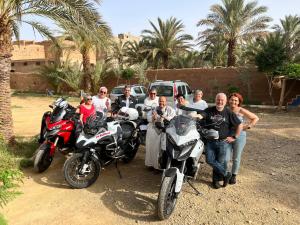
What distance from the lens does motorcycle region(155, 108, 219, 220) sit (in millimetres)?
4281

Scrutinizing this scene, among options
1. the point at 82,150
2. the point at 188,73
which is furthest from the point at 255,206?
the point at 188,73

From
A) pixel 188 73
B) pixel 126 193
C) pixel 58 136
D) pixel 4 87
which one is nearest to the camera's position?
pixel 126 193

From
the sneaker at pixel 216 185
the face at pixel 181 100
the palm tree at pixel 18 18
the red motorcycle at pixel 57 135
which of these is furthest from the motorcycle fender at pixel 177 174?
the palm tree at pixel 18 18

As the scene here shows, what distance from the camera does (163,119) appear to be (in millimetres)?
5629

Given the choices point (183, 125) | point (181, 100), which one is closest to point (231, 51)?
point (181, 100)

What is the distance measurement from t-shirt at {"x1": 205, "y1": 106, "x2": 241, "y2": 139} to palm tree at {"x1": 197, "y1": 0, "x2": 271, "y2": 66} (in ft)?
61.9

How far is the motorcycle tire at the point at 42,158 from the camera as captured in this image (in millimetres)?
6039

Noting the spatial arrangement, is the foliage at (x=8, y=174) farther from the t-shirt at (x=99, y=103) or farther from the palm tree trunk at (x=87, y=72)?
the palm tree trunk at (x=87, y=72)

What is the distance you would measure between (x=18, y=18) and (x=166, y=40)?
69.4ft

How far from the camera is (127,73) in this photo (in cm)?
2512

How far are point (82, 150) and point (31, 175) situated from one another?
152cm

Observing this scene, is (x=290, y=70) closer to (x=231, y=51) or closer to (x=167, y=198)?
(x=231, y=51)

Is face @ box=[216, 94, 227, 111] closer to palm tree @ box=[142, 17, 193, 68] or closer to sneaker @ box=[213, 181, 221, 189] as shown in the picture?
sneaker @ box=[213, 181, 221, 189]

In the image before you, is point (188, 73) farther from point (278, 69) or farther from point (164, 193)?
point (164, 193)
